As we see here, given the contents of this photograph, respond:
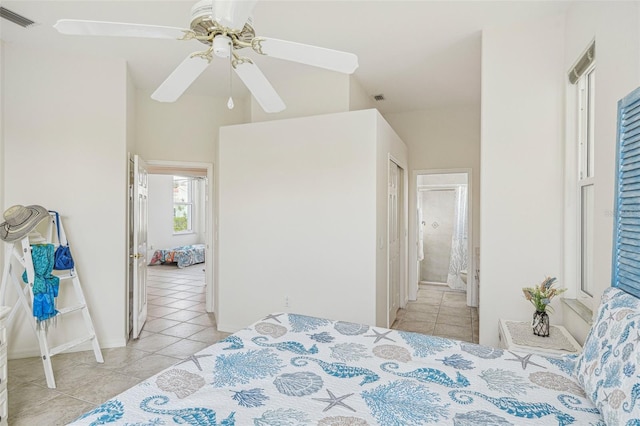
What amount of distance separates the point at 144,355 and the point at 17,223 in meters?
1.61

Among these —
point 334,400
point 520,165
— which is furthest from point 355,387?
point 520,165

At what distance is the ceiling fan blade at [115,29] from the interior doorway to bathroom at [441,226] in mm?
5716

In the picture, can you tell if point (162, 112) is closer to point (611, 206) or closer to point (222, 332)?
point (222, 332)

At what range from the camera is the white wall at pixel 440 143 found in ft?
17.6

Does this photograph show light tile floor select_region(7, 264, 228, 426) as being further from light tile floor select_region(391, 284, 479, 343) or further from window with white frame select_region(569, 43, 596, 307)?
window with white frame select_region(569, 43, 596, 307)

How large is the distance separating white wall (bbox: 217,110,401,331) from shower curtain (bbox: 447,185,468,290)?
321 centimetres

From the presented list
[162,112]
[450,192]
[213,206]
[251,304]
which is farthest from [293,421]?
[450,192]

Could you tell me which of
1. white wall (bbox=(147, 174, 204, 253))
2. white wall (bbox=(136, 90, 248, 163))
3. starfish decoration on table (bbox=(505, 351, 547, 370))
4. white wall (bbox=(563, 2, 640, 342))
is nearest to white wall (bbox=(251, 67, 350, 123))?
white wall (bbox=(136, 90, 248, 163))

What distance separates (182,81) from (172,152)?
2.92 m

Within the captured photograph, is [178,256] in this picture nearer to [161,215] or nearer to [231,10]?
[161,215]

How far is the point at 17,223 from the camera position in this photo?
114 inches

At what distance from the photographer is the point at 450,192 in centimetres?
714

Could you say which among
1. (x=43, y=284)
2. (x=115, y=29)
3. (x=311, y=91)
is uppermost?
(x=311, y=91)

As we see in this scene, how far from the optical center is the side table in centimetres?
224
